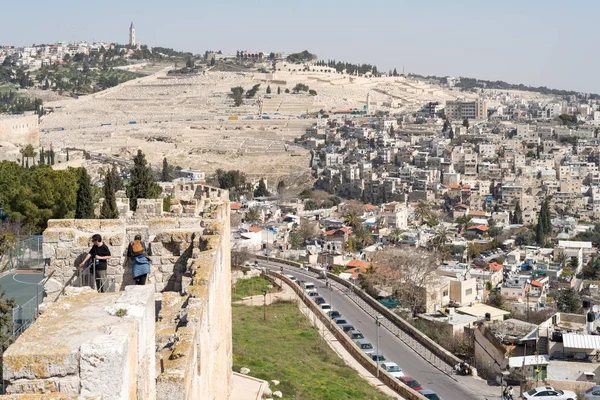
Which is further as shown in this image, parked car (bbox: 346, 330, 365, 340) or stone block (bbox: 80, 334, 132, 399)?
parked car (bbox: 346, 330, 365, 340)

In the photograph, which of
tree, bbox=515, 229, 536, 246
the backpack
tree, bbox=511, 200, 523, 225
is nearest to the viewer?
the backpack

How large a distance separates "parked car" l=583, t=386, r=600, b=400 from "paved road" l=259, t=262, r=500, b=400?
1511 mm

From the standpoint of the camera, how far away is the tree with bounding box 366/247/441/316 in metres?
24.1

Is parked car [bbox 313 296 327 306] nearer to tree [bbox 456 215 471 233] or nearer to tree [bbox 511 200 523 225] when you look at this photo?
tree [bbox 456 215 471 233]

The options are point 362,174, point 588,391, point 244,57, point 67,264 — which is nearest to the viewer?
point 67,264

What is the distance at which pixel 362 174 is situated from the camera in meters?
61.9

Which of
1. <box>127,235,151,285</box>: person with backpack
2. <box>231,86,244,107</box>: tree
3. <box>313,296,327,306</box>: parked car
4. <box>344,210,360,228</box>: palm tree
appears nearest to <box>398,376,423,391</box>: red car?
<box>313,296,327,306</box>: parked car

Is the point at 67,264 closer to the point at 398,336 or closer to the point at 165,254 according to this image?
the point at 165,254

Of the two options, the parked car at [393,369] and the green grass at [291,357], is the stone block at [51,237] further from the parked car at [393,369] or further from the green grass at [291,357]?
the parked car at [393,369]

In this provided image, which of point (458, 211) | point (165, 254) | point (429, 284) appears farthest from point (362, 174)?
point (165, 254)

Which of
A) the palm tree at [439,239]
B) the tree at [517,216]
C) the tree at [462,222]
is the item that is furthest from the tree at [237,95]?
the palm tree at [439,239]

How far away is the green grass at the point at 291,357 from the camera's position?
11055mm

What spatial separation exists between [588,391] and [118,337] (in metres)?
14.6

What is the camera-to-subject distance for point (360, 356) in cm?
1484
